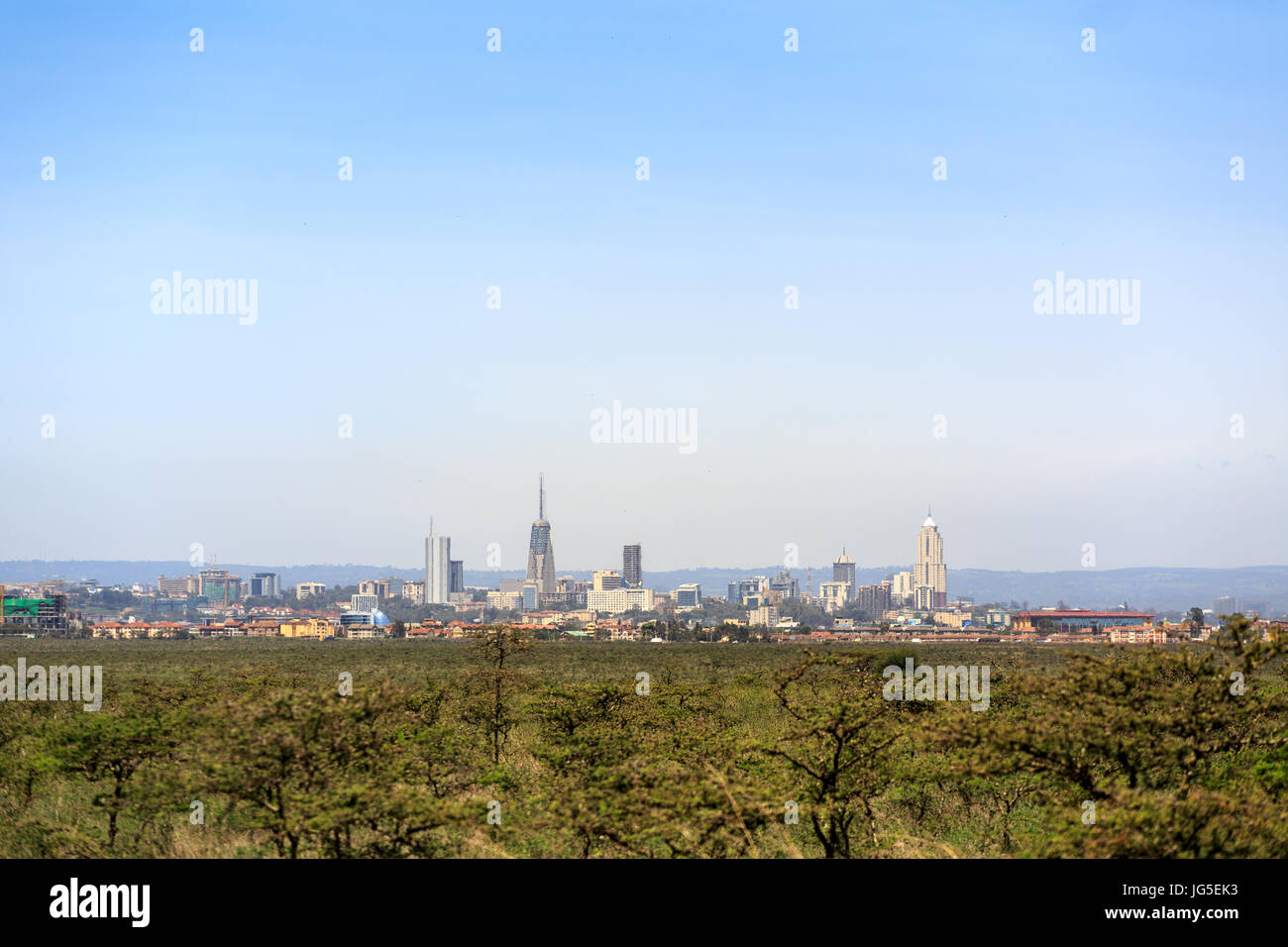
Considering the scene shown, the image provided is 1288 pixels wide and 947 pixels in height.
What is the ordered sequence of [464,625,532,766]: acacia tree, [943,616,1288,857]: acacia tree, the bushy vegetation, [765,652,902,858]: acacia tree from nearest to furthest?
[943,616,1288,857]: acacia tree < the bushy vegetation < [765,652,902,858]: acacia tree < [464,625,532,766]: acacia tree

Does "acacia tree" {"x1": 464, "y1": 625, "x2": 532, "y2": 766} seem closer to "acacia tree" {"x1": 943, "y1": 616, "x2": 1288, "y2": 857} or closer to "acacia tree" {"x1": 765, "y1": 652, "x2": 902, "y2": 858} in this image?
"acacia tree" {"x1": 765, "y1": 652, "x2": 902, "y2": 858}

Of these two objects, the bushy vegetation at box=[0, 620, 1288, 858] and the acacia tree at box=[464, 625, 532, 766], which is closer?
the bushy vegetation at box=[0, 620, 1288, 858]

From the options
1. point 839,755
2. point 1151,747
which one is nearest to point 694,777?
point 839,755

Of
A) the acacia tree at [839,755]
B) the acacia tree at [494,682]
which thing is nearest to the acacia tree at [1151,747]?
the acacia tree at [839,755]

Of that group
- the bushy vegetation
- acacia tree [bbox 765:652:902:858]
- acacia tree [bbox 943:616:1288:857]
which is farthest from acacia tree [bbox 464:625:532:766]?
acacia tree [bbox 943:616:1288:857]

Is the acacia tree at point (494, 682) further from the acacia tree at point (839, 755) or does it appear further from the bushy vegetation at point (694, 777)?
the acacia tree at point (839, 755)

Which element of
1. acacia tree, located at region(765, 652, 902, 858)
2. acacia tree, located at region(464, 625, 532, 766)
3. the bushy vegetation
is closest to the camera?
the bushy vegetation

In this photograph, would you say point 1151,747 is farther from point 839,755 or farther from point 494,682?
point 494,682
